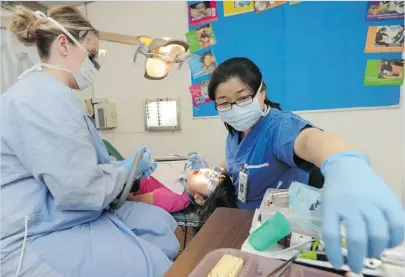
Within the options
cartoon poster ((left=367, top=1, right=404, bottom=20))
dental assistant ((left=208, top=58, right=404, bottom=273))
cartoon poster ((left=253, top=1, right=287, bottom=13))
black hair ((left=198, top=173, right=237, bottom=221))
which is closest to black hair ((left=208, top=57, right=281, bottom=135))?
dental assistant ((left=208, top=58, right=404, bottom=273))

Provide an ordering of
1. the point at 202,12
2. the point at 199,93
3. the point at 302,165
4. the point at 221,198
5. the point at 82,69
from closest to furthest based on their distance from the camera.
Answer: the point at 302,165, the point at 82,69, the point at 221,198, the point at 202,12, the point at 199,93

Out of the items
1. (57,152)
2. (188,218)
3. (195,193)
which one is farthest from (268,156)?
(57,152)

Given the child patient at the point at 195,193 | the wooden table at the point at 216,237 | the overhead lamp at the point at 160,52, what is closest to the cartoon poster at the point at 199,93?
the overhead lamp at the point at 160,52

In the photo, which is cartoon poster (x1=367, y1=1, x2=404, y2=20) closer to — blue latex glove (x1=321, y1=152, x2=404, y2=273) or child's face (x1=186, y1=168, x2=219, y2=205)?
child's face (x1=186, y1=168, x2=219, y2=205)

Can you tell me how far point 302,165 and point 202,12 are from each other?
1.64 meters

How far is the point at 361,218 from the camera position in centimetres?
41

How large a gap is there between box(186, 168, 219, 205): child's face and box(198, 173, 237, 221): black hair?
0.03 metres

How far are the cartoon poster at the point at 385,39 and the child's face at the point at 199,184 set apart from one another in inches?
52.4

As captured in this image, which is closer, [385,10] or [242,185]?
[242,185]

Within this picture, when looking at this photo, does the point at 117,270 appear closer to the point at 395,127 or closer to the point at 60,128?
the point at 60,128

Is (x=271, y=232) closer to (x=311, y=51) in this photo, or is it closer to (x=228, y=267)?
(x=228, y=267)

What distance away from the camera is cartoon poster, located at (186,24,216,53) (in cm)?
207

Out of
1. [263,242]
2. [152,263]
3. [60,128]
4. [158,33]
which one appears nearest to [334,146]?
[263,242]

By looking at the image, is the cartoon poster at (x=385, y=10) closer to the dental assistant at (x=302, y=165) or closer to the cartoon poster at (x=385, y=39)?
the cartoon poster at (x=385, y=39)
